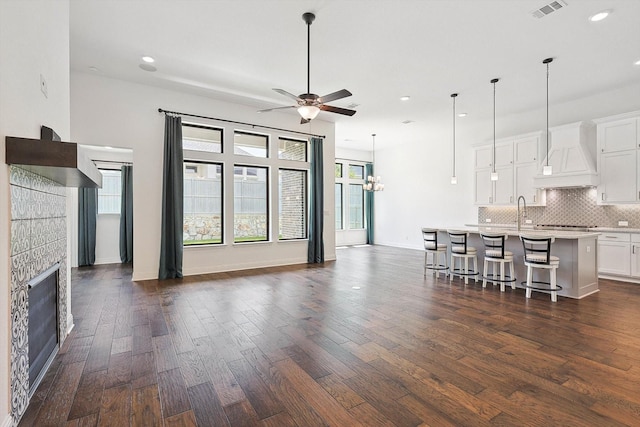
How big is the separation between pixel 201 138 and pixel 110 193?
3.36m

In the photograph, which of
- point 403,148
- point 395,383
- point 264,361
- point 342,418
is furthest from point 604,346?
point 403,148

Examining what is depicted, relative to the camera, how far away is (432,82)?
581 cm

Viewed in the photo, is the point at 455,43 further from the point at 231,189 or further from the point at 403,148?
the point at 403,148

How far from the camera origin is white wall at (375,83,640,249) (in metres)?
6.61

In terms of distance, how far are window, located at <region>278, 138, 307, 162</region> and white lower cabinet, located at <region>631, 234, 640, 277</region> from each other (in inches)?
263

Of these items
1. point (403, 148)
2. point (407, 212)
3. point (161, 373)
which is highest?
point (403, 148)

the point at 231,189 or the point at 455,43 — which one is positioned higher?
the point at 455,43

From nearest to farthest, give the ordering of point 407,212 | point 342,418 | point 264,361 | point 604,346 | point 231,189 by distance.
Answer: point 342,418 < point 264,361 < point 604,346 < point 231,189 < point 407,212

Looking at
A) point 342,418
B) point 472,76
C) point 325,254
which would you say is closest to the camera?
point 342,418

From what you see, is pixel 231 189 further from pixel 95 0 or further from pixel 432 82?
pixel 432 82

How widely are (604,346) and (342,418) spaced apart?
2723mm

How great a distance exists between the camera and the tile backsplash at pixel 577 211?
609cm

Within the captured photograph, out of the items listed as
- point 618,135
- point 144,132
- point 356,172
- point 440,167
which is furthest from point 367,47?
point 356,172

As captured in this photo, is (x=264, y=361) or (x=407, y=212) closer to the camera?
(x=264, y=361)
